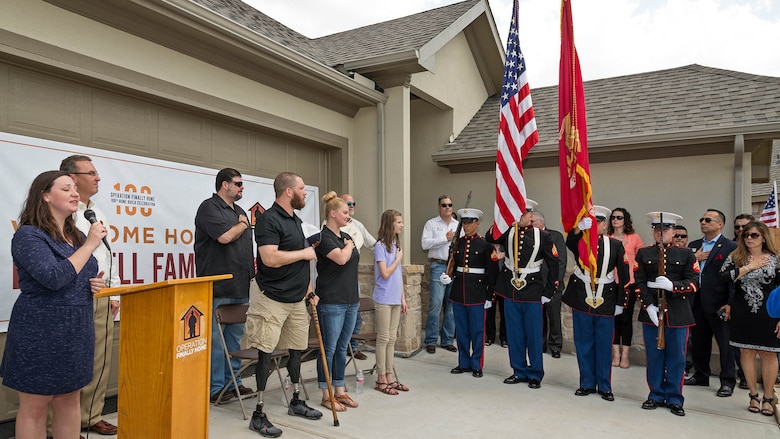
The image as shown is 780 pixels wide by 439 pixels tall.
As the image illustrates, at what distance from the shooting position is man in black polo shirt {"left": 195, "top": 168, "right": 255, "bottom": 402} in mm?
4441

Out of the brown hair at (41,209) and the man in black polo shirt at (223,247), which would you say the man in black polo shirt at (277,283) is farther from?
the brown hair at (41,209)

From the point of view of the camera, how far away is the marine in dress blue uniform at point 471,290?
6.02m

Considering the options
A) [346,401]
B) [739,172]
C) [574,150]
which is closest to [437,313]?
[346,401]

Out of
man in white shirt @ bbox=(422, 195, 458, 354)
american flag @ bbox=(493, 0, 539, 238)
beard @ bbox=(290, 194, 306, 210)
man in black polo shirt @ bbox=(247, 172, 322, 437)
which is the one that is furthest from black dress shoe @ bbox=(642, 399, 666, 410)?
beard @ bbox=(290, 194, 306, 210)

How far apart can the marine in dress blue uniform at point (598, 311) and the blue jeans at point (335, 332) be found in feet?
8.05

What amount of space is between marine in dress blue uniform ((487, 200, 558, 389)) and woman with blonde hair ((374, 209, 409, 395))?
54.8 inches

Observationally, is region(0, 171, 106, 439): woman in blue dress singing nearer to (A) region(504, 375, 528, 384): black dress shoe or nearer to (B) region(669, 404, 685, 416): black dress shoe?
(A) region(504, 375, 528, 384): black dress shoe

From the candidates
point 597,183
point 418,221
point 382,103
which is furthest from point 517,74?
point 418,221

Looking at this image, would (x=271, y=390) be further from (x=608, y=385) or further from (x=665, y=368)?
(x=665, y=368)

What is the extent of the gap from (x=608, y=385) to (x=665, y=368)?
0.58 metres

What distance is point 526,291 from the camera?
5.71 m

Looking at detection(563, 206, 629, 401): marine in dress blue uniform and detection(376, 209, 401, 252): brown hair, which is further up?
detection(376, 209, 401, 252): brown hair

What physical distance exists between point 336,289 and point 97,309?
1872mm

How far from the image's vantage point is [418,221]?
932 cm
